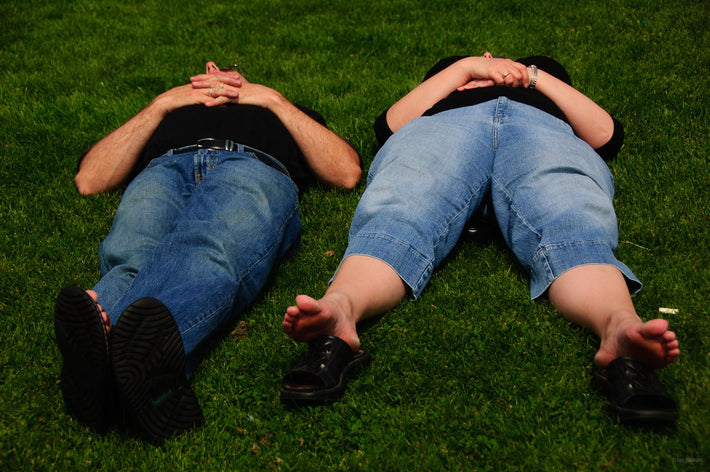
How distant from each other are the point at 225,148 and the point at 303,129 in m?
0.54

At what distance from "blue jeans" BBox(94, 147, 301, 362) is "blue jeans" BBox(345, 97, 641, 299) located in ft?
1.52

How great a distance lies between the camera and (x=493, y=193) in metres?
3.18

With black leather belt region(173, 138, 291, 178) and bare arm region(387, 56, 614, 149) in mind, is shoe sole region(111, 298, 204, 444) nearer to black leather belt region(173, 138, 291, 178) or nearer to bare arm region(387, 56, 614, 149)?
black leather belt region(173, 138, 291, 178)

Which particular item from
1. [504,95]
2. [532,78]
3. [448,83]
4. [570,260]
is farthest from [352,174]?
[570,260]

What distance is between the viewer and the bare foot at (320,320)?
227 centimetres

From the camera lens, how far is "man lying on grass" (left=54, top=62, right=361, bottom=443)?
2.20 meters

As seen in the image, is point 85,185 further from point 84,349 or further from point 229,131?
point 84,349

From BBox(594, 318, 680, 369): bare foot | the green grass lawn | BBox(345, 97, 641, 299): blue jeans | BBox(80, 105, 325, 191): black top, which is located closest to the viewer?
BBox(594, 318, 680, 369): bare foot

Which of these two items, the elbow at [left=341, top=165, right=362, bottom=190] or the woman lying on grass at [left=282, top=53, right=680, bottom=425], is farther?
the elbow at [left=341, top=165, right=362, bottom=190]

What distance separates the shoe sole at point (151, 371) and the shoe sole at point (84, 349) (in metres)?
0.06

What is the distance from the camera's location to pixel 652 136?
4.43m

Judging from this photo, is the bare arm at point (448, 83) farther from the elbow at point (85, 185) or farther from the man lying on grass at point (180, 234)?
the elbow at point (85, 185)

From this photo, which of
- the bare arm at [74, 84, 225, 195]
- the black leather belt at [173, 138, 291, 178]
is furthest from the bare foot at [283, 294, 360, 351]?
the bare arm at [74, 84, 225, 195]

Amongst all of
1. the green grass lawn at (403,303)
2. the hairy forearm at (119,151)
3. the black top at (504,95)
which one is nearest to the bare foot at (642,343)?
the green grass lawn at (403,303)
